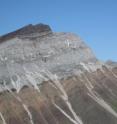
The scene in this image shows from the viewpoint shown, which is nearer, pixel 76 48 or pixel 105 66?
pixel 105 66

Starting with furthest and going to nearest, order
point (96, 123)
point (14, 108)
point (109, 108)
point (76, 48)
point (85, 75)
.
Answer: point (76, 48)
point (85, 75)
point (14, 108)
point (109, 108)
point (96, 123)

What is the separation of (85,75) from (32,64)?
8423 mm

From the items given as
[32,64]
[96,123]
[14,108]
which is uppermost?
[32,64]

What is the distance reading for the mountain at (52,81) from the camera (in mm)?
41656

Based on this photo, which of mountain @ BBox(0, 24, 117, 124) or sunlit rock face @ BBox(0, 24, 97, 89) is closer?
mountain @ BBox(0, 24, 117, 124)

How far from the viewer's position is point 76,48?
58.8 meters

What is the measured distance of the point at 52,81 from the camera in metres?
50.2

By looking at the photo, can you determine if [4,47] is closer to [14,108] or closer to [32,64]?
[32,64]

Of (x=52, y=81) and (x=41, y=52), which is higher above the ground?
(x=41, y=52)

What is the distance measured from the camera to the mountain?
137ft

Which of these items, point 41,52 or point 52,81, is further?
point 41,52

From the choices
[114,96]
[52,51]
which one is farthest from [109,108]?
[52,51]

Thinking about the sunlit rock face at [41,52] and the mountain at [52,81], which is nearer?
the mountain at [52,81]

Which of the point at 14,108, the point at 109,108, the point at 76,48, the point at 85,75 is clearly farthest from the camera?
the point at 76,48
